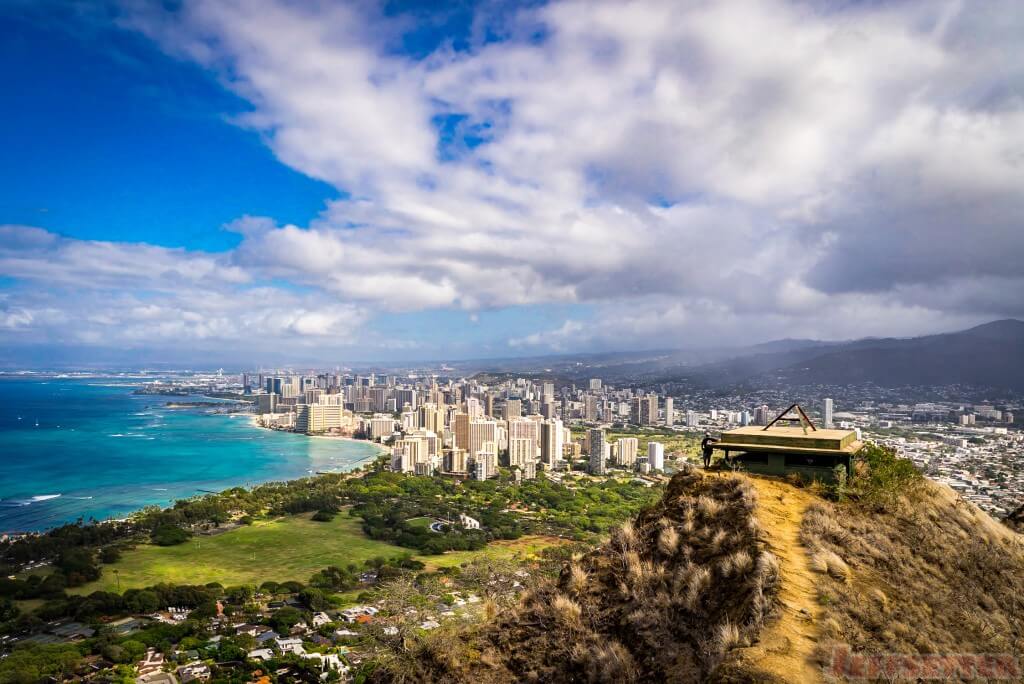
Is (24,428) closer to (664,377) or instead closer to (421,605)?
(421,605)

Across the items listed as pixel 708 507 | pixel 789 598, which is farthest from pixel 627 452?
pixel 789 598

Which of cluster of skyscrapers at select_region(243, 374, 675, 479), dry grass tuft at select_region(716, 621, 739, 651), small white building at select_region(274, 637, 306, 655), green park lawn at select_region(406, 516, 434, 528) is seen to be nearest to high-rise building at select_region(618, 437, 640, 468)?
cluster of skyscrapers at select_region(243, 374, 675, 479)

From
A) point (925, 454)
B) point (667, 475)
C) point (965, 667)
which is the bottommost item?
point (667, 475)

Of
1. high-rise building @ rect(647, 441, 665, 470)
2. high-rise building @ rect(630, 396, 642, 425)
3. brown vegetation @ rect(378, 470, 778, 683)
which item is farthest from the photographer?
high-rise building @ rect(630, 396, 642, 425)

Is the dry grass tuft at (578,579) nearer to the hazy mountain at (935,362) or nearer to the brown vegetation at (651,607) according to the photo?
the brown vegetation at (651,607)

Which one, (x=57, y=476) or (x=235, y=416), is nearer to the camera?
(x=57, y=476)

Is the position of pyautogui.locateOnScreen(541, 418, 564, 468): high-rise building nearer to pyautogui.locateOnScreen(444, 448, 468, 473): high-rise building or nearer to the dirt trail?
pyautogui.locateOnScreen(444, 448, 468, 473): high-rise building

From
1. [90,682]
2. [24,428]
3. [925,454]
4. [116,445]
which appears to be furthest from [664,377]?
[90,682]
